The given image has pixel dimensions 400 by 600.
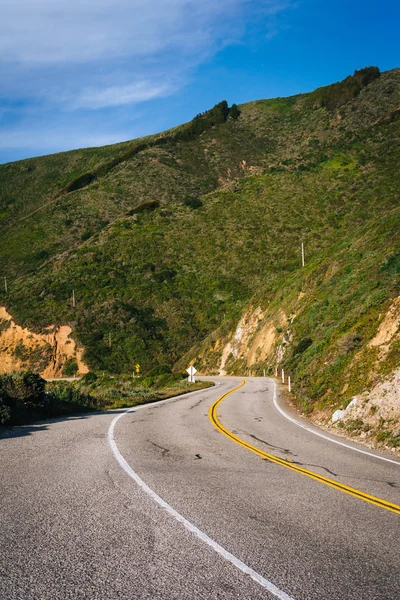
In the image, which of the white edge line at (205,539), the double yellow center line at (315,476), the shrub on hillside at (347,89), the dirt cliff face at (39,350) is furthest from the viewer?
the shrub on hillside at (347,89)

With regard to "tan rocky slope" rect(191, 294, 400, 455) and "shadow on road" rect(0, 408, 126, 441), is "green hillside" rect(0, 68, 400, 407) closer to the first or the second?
"tan rocky slope" rect(191, 294, 400, 455)

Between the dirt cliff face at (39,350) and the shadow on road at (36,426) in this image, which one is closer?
the shadow on road at (36,426)

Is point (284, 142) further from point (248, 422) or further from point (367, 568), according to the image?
point (367, 568)

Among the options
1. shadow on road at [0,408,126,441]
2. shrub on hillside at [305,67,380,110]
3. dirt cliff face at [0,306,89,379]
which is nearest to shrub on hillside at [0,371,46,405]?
shadow on road at [0,408,126,441]

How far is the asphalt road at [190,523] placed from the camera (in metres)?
3.90

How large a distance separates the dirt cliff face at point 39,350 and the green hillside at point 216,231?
163 centimetres

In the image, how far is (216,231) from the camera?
69.6 m

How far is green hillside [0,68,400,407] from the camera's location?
49.8 m

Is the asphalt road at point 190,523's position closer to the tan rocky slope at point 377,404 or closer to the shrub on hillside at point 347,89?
the tan rocky slope at point 377,404

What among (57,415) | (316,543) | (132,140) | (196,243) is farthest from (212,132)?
(316,543)

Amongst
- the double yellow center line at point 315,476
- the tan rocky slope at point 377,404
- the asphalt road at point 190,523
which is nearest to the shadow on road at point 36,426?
the asphalt road at point 190,523

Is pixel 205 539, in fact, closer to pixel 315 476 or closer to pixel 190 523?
pixel 190 523

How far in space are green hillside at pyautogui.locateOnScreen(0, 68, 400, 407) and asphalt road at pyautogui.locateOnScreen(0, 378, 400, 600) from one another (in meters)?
20.8

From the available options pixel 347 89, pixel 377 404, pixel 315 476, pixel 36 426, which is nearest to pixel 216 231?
pixel 347 89
